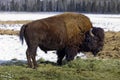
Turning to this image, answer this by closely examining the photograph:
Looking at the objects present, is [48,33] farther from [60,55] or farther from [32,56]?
[60,55]

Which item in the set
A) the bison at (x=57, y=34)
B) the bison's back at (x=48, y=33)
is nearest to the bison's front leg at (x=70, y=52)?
the bison at (x=57, y=34)

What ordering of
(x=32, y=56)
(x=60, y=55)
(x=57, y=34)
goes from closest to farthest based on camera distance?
1. (x=32, y=56)
2. (x=57, y=34)
3. (x=60, y=55)

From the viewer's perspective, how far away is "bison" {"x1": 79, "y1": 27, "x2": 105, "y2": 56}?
12477mm

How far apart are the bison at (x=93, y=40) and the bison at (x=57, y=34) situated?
16 centimetres

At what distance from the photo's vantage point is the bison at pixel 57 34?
11500 millimetres

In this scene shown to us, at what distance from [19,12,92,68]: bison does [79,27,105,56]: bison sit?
0.16 meters

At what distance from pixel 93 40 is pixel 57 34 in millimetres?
1406

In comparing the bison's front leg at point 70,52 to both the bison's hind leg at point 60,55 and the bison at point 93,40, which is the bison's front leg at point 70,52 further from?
the bison at point 93,40

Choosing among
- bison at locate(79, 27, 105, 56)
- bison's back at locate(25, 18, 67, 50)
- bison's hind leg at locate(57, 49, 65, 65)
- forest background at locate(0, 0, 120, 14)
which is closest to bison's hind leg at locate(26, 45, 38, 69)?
bison's back at locate(25, 18, 67, 50)

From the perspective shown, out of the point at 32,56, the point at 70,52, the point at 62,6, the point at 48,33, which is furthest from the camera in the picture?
the point at 62,6

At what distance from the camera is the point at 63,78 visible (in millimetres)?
9867

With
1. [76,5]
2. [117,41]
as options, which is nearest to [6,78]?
[117,41]

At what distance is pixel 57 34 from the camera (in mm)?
11836

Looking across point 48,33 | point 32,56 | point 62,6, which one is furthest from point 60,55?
point 62,6
